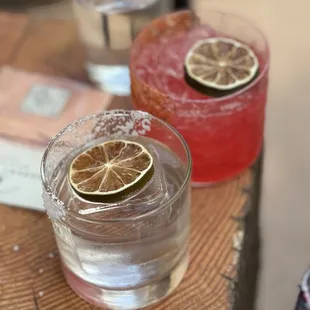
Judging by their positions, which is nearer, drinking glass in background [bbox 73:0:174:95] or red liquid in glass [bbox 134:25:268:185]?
red liquid in glass [bbox 134:25:268:185]

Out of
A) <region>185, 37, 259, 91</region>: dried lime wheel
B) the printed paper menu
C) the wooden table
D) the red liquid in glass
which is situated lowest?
the wooden table

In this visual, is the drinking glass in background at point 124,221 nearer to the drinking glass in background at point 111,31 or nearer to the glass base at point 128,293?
the glass base at point 128,293

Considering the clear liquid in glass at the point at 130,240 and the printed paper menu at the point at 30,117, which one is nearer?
the clear liquid in glass at the point at 130,240

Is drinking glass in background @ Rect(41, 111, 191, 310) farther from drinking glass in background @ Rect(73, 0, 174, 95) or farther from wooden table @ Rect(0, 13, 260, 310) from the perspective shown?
drinking glass in background @ Rect(73, 0, 174, 95)

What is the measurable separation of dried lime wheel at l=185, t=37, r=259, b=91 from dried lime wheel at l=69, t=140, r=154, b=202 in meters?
0.09

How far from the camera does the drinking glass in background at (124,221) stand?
1.42ft

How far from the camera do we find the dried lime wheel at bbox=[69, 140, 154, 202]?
44 cm

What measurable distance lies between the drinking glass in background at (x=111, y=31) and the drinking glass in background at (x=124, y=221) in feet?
0.44

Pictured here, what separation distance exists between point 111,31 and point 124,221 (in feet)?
0.84

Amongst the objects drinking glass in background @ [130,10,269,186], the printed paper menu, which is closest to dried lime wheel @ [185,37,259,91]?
drinking glass in background @ [130,10,269,186]

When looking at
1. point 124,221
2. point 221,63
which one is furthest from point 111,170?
point 221,63

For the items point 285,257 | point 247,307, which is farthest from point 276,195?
point 247,307

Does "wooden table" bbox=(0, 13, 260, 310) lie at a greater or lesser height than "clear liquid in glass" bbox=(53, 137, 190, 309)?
lesser

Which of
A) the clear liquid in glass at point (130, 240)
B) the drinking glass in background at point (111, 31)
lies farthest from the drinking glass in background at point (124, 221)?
the drinking glass in background at point (111, 31)
